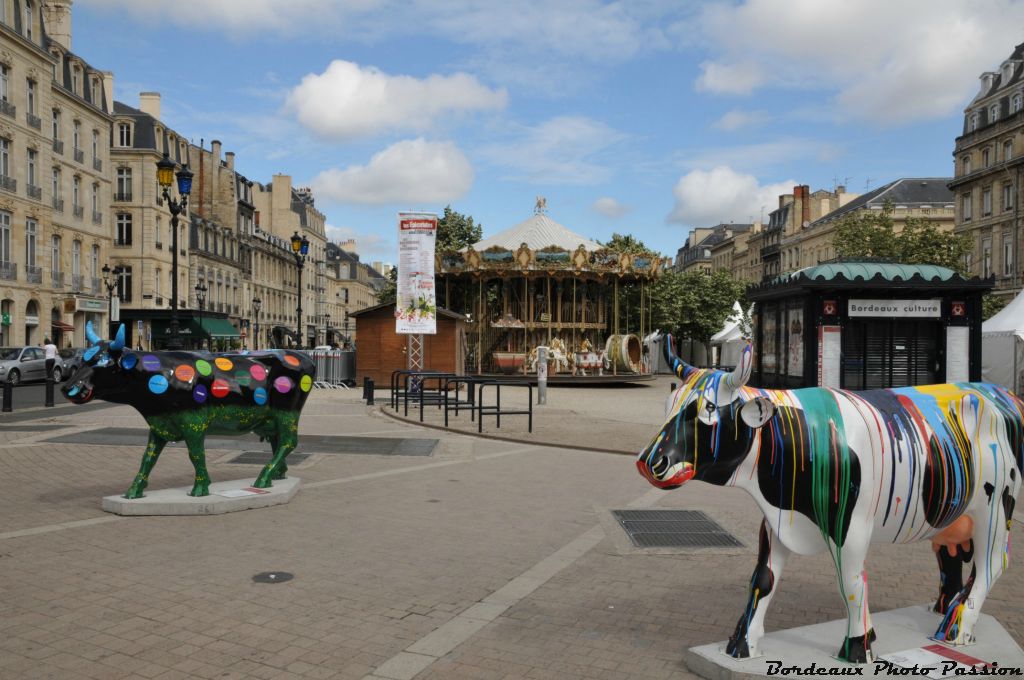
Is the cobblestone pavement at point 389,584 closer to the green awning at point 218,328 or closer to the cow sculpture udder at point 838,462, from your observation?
the cow sculpture udder at point 838,462

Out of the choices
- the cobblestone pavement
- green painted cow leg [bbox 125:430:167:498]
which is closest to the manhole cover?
the cobblestone pavement

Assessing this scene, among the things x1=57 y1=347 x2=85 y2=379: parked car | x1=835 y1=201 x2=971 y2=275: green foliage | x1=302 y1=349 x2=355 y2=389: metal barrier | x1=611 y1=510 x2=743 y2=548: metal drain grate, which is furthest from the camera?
x1=835 y1=201 x2=971 y2=275: green foliage

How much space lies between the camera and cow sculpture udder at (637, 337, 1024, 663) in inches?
166

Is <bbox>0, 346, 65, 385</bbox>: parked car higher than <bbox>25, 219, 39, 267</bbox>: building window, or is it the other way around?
<bbox>25, 219, 39, 267</bbox>: building window

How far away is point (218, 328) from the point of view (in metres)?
55.8

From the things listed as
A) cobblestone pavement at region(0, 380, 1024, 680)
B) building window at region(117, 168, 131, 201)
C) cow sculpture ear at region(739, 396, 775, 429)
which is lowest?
cobblestone pavement at region(0, 380, 1024, 680)

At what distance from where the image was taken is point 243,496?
8.82 metres

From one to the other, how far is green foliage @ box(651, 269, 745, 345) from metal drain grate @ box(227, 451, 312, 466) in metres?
40.7

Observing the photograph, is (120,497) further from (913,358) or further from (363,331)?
(363,331)

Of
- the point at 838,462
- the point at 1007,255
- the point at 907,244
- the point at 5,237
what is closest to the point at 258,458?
the point at 838,462

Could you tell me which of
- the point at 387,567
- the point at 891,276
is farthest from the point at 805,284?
the point at 387,567

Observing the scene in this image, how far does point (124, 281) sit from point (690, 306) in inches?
1381

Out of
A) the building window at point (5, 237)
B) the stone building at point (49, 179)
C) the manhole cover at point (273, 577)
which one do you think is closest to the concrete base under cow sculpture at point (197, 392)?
the manhole cover at point (273, 577)

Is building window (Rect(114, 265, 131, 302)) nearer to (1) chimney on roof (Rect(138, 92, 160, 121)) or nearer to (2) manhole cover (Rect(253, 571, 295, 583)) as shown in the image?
(1) chimney on roof (Rect(138, 92, 160, 121))
